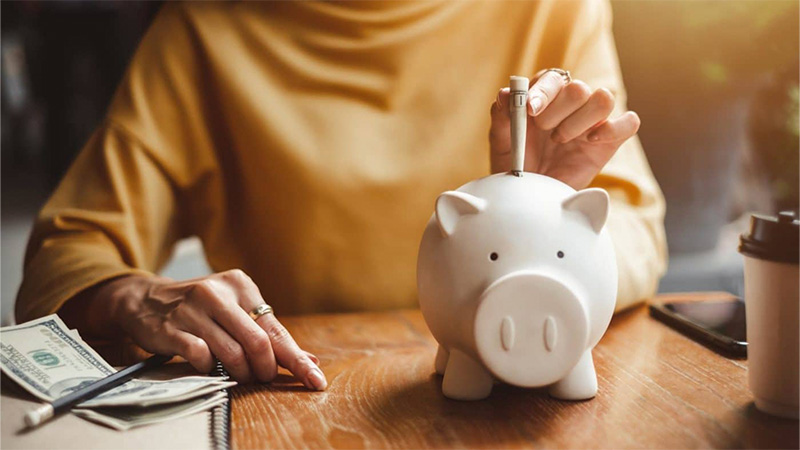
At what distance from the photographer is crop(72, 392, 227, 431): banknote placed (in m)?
0.61

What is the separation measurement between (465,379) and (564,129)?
0.30 meters

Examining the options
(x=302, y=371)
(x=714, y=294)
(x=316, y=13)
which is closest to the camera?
(x=302, y=371)

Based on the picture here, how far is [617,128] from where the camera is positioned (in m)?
0.79

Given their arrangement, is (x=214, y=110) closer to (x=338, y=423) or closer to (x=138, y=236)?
(x=138, y=236)

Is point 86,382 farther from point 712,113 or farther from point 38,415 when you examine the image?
point 712,113

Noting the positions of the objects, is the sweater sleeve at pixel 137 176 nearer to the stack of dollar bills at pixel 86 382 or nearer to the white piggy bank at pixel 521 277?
the stack of dollar bills at pixel 86 382

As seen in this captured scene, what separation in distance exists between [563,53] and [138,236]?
2.59ft

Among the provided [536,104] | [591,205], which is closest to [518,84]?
[536,104]

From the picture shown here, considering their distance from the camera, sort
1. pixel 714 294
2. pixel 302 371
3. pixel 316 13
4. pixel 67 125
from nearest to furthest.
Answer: pixel 302 371
pixel 714 294
pixel 316 13
pixel 67 125

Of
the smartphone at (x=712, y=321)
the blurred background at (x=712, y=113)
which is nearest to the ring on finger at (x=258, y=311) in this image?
the smartphone at (x=712, y=321)

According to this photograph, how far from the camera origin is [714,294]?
111 centimetres

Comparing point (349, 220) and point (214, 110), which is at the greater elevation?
point (214, 110)

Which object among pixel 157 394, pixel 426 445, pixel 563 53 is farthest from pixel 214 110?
pixel 426 445

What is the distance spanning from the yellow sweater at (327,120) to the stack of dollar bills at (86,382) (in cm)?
40
